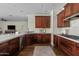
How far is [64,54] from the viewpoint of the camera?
252 cm

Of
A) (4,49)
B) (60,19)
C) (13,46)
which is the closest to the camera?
(4,49)

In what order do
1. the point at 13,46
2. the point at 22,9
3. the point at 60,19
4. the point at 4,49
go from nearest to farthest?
the point at 4,49, the point at 22,9, the point at 60,19, the point at 13,46

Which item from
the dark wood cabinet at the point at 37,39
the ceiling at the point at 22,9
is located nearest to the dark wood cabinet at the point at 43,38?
the dark wood cabinet at the point at 37,39

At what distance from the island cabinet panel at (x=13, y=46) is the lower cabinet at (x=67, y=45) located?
80 centimetres

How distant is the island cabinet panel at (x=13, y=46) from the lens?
2618 millimetres

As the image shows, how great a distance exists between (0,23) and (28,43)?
68 centimetres

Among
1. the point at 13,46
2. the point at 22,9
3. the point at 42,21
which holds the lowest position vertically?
the point at 13,46

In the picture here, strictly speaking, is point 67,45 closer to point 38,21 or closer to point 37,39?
point 37,39

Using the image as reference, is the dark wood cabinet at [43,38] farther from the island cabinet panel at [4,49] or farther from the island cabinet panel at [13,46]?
the island cabinet panel at [4,49]

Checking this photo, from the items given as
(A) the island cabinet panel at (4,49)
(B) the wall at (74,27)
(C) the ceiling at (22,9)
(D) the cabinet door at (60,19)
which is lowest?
(A) the island cabinet panel at (4,49)

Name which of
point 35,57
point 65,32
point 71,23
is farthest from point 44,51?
point 71,23

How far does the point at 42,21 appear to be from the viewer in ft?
9.12

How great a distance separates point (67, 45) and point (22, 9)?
1.07 metres

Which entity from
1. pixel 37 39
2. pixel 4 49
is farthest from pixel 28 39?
pixel 4 49
